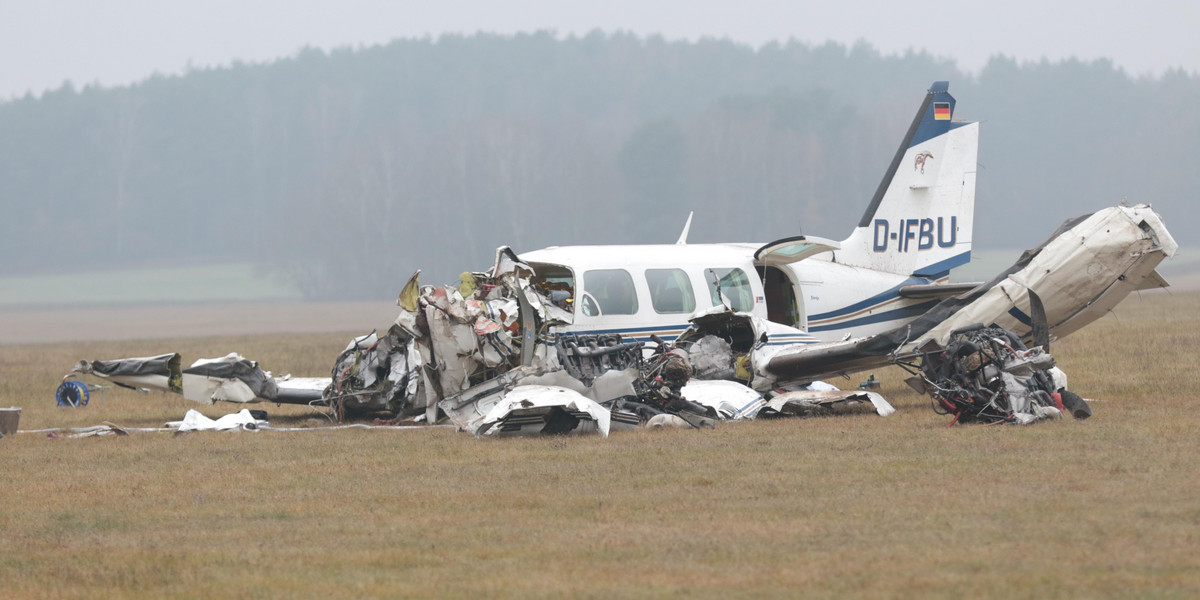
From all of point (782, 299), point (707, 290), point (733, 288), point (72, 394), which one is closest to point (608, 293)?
point (707, 290)

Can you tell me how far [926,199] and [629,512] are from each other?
38.9 ft

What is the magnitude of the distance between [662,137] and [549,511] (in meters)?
95.0

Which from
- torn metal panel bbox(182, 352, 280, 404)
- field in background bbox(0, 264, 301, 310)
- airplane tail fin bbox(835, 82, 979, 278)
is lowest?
field in background bbox(0, 264, 301, 310)

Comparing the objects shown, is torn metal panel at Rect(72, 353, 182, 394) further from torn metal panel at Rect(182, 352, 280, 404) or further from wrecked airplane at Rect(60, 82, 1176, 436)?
torn metal panel at Rect(182, 352, 280, 404)

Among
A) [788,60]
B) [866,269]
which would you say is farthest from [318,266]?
[866,269]

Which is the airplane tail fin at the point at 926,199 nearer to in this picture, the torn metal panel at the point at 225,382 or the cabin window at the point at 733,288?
the cabin window at the point at 733,288

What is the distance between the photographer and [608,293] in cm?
1769

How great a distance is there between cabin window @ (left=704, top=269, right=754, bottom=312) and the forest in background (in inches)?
3143

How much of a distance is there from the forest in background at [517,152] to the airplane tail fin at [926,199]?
3092 inches

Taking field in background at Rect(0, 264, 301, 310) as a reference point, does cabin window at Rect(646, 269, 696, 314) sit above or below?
above

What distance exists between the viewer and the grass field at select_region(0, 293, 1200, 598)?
822 cm

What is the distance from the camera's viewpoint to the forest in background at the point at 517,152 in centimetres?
10412

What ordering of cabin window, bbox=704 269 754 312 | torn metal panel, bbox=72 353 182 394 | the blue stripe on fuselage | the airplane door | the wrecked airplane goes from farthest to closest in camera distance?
the blue stripe on fuselage → the airplane door → cabin window, bbox=704 269 754 312 → torn metal panel, bbox=72 353 182 394 → the wrecked airplane

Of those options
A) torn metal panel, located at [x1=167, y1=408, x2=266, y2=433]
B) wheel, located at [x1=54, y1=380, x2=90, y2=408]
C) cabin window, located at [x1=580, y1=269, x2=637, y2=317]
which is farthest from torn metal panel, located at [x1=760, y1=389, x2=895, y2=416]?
wheel, located at [x1=54, y1=380, x2=90, y2=408]
